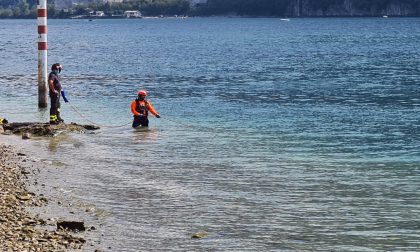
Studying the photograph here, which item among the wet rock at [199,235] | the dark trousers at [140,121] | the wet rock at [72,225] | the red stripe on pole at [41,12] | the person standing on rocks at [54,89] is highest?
the red stripe on pole at [41,12]


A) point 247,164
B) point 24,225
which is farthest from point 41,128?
point 24,225

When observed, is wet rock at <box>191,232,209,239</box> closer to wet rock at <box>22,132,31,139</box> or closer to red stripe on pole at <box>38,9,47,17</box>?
wet rock at <box>22,132,31,139</box>

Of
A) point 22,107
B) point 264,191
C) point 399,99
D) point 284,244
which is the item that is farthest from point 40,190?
point 399,99

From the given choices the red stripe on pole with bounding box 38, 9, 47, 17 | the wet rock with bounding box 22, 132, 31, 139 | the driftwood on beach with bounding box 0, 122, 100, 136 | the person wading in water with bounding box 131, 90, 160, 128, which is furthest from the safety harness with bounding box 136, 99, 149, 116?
the red stripe on pole with bounding box 38, 9, 47, 17

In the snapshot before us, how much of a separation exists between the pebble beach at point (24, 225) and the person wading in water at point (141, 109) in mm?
9890

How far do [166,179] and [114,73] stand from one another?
145 ft

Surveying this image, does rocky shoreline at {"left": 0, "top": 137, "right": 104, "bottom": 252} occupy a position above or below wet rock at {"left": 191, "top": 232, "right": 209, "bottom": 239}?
above

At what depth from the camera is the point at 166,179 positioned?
22.2 m

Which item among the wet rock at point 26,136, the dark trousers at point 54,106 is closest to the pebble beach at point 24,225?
the wet rock at point 26,136

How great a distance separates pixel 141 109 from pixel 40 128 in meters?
3.86

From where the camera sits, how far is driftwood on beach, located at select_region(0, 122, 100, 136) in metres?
29.4

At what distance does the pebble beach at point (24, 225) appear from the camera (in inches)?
588

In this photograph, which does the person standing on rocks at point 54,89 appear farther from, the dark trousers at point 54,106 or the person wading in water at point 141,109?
the person wading in water at point 141,109

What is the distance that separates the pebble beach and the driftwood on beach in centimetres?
779
